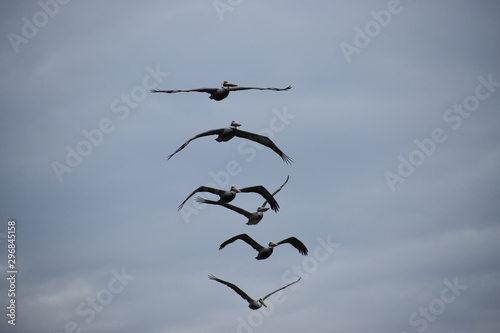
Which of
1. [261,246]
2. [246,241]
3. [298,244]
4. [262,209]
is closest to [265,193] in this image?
[262,209]

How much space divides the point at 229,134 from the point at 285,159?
15.5 ft

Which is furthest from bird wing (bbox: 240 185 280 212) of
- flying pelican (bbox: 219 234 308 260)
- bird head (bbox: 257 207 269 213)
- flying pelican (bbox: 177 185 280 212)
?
flying pelican (bbox: 219 234 308 260)

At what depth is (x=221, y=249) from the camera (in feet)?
247

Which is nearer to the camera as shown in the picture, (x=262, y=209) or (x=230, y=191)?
(x=230, y=191)

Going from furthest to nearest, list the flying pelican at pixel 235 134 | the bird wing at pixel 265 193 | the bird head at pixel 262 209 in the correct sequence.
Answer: the bird wing at pixel 265 193 → the bird head at pixel 262 209 → the flying pelican at pixel 235 134

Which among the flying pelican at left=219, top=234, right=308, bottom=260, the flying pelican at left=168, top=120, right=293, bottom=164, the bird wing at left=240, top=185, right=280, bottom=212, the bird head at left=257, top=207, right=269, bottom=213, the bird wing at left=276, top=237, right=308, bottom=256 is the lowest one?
the bird wing at left=276, top=237, right=308, bottom=256

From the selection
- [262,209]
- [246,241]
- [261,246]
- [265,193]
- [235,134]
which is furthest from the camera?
[261,246]

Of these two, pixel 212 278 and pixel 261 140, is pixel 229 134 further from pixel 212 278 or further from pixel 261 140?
pixel 212 278

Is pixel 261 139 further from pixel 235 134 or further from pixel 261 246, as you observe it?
pixel 261 246

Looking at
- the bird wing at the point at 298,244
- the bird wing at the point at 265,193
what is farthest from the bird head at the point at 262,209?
the bird wing at the point at 298,244

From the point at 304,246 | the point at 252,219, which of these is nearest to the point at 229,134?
the point at 252,219

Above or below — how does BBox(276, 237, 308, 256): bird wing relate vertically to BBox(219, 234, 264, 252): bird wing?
below

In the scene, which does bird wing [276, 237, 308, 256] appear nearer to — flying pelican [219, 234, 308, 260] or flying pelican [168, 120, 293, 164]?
flying pelican [219, 234, 308, 260]

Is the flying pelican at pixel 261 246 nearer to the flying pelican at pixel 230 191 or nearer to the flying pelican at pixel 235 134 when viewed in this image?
the flying pelican at pixel 230 191
